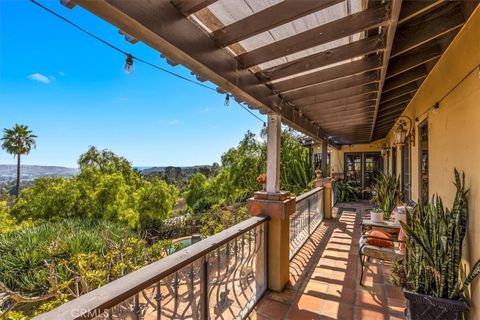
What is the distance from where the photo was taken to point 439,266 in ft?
6.66

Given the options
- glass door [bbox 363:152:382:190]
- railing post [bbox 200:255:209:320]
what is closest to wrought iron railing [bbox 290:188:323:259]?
railing post [bbox 200:255:209:320]

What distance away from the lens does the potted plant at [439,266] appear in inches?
76.7

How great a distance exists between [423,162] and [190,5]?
13.9ft

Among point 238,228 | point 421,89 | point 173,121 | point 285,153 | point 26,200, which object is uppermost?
point 173,121

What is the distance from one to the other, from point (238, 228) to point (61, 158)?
91.3 ft

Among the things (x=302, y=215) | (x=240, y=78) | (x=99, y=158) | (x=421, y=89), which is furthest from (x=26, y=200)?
(x=421, y=89)

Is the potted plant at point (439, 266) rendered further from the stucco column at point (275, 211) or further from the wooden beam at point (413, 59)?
the wooden beam at point (413, 59)

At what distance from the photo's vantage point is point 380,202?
5.55 metres

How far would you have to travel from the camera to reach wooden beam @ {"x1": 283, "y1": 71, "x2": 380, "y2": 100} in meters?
2.75

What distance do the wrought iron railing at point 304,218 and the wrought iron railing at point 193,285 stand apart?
1395 mm

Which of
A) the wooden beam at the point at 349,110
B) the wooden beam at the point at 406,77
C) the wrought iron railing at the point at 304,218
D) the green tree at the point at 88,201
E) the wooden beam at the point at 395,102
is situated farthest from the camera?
the green tree at the point at 88,201

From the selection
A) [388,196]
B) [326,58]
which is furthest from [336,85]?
[388,196]

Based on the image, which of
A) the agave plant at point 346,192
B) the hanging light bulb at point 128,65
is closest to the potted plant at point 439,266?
the hanging light bulb at point 128,65

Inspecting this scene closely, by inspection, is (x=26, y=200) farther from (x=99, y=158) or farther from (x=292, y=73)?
(x=292, y=73)
